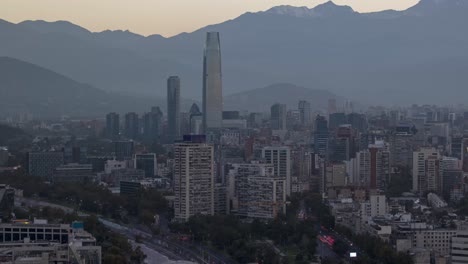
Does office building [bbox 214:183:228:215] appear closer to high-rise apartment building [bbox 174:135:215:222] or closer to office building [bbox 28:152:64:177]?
high-rise apartment building [bbox 174:135:215:222]

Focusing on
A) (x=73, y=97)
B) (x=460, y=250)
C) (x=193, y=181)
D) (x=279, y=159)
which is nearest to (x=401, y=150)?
(x=279, y=159)

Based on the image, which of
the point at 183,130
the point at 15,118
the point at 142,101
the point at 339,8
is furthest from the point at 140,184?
the point at 339,8

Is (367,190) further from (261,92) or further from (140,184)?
(261,92)

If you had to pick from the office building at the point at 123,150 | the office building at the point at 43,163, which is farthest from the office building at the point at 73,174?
the office building at the point at 123,150

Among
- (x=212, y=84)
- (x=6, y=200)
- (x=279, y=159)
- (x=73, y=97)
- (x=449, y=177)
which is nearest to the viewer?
(x=6, y=200)

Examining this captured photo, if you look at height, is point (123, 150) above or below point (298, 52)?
below

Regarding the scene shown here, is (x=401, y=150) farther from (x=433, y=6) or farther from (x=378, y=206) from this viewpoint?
(x=433, y=6)
